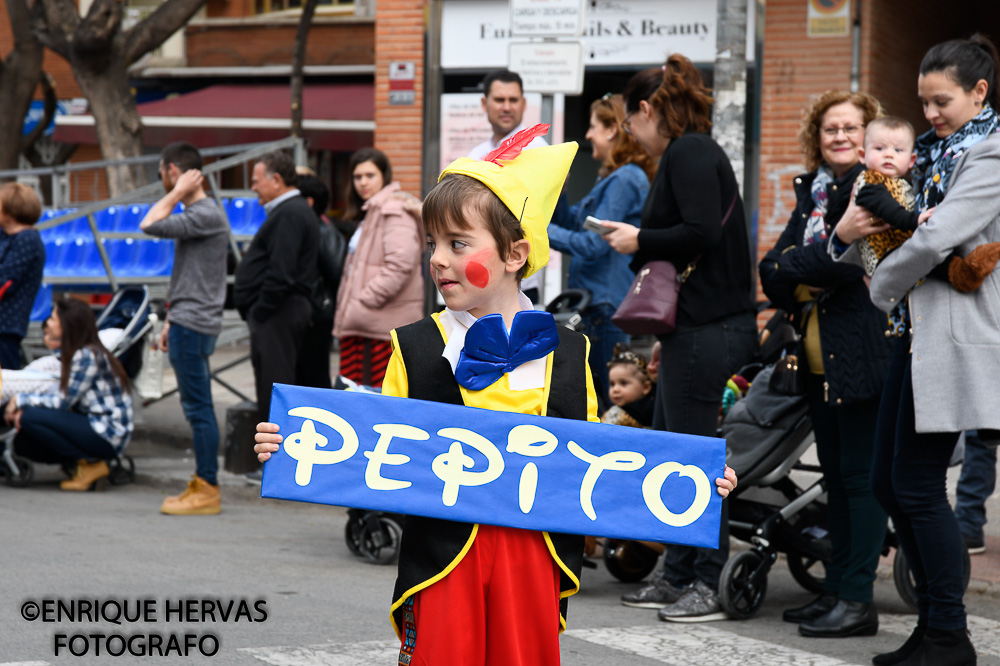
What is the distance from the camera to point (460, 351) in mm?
2891

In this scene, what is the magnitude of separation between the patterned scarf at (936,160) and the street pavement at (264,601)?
1.25m

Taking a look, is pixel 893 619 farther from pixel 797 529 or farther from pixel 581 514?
pixel 581 514

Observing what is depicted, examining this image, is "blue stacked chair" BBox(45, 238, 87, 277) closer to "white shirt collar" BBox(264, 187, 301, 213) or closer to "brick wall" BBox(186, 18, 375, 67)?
"white shirt collar" BBox(264, 187, 301, 213)

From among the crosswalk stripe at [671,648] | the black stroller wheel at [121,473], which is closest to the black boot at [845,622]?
the crosswalk stripe at [671,648]

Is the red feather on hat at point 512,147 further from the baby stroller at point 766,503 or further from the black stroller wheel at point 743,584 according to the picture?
the black stroller wheel at point 743,584

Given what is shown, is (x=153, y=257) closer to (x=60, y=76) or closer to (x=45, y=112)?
(x=45, y=112)

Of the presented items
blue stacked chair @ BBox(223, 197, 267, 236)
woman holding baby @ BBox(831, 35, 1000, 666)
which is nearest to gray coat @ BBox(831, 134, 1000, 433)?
woman holding baby @ BBox(831, 35, 1000, 666)

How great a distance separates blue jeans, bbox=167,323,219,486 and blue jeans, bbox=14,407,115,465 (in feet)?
3.28

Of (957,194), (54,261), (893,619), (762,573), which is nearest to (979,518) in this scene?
(893,619)

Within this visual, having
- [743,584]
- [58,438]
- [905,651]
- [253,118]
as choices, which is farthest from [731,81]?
[253,118]

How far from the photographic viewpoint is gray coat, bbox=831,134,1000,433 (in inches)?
158

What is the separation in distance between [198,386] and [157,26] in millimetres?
9285

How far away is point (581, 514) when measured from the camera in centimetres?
289

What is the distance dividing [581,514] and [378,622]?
2171 mm
